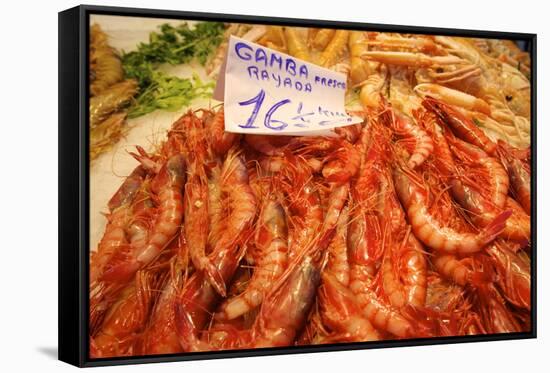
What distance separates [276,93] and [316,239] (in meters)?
0.82

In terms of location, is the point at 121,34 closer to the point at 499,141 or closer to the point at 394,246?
the point at 394,246

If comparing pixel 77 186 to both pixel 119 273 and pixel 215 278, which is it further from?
pixel 215 278

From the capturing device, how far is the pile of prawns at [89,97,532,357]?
5688mm

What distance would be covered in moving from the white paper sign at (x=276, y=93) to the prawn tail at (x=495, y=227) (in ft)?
3.28

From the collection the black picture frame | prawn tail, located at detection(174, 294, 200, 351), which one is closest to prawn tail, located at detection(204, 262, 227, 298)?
prawn tail, located at detection(174, 294, 200, 351)

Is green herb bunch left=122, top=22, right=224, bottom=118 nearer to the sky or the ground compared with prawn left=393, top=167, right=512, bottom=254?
nearer to the sky

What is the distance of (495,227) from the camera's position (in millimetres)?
6434

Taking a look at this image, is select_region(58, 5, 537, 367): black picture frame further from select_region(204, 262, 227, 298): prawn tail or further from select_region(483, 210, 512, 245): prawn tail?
select_region(483, 210, 512, 245): prawn tail

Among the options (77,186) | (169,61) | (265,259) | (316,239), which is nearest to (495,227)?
(316,239)

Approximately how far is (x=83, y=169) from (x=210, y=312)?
1001 millimetres

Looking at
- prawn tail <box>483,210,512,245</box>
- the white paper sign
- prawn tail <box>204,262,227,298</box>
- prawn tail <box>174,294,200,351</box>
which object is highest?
the white paper sign

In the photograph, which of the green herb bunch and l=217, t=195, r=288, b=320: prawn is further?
l=217, t=195, r=288, b=320: prawn

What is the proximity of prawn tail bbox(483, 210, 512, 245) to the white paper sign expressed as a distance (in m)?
1.00

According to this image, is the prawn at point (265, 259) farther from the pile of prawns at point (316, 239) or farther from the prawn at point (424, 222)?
the prawn at point (424, 222)
